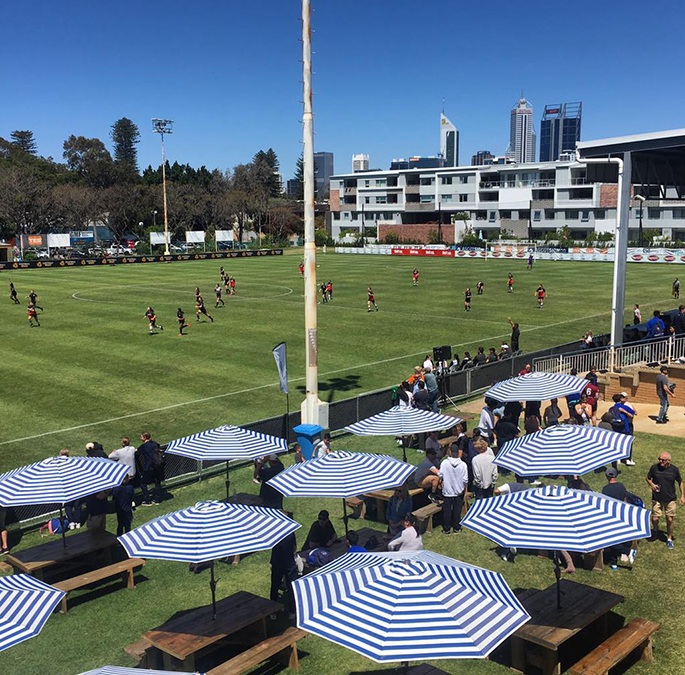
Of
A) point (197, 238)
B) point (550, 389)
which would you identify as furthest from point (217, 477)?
point (197, 238)

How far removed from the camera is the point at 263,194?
151 m

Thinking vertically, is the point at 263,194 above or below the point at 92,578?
above

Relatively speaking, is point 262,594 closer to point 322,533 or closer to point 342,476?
point 322,533

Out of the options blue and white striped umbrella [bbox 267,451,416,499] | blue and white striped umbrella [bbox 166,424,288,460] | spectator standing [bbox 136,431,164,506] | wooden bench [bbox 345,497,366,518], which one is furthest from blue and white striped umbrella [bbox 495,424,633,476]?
spectator standing [bbox 136,431,164,506]

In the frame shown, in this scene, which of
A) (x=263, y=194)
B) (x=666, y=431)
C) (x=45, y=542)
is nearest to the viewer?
(x=45, y=542)

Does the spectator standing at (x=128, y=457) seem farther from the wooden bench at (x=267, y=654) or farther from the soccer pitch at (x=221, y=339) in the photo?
the wooden bench at (x=267, y=654)

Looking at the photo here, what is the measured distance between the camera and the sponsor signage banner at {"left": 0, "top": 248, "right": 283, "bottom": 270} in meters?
83.5

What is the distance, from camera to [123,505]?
531 inches

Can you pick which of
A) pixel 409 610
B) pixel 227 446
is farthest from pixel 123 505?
pixel 409 610

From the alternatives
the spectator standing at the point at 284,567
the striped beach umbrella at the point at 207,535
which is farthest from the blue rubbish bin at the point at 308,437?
the striped beach umbrella at the point at 207,535

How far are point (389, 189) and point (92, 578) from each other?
12980cm

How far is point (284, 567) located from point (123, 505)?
4066 mm

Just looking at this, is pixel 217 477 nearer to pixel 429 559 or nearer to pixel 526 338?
pixel 429 559

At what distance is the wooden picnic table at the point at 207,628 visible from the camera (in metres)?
9.02
